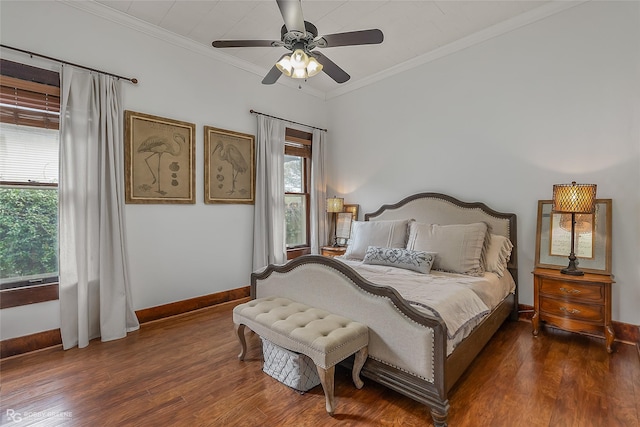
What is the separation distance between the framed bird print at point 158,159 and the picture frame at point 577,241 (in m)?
3.85

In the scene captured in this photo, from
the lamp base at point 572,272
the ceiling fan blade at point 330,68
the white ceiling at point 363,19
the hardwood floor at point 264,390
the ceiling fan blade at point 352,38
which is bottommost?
the hardwood floor at point 264,390

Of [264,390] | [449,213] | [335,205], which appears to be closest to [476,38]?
[449,213]

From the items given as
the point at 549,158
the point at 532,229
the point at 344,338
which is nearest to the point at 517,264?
the point at 532,229

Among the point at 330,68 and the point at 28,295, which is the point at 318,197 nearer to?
the point at 330,68

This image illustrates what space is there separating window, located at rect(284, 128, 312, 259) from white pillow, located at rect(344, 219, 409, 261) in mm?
1386

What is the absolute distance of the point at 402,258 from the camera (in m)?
2.98

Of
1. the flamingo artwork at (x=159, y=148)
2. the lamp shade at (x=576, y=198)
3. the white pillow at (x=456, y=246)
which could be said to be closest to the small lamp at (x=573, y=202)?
the lamp shade at (x=576, y=198)

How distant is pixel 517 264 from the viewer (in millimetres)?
3297

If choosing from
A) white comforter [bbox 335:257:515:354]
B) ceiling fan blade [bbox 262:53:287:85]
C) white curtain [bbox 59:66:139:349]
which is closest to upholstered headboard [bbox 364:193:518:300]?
white comforter [bbox 335:257:515:354]

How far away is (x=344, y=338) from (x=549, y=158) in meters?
2.86

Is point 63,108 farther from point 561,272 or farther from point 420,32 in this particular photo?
point 561,272

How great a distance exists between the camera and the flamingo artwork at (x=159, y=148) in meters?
3.25

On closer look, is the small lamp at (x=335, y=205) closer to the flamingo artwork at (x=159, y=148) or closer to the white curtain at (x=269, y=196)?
the white curtain at (x=269, y=196)

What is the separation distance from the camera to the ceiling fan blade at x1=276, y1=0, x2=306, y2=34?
1.91 metres
